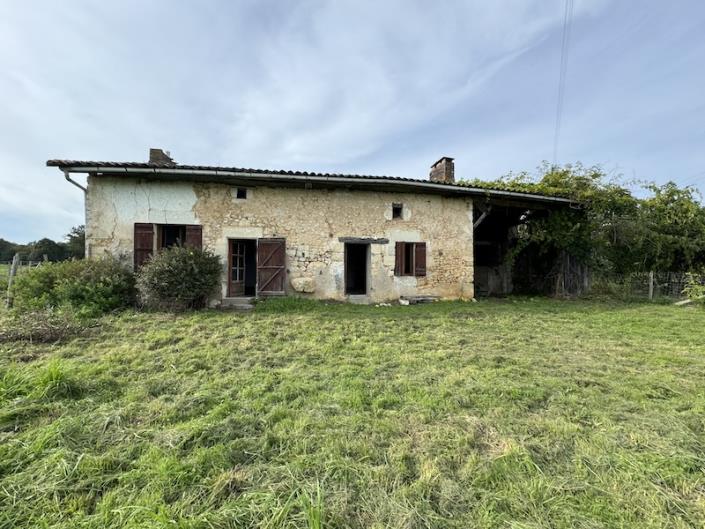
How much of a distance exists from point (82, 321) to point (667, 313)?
12240mm

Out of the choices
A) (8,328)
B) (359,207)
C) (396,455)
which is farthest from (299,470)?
(359,207)

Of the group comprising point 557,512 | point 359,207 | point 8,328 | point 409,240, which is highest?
point 359,207

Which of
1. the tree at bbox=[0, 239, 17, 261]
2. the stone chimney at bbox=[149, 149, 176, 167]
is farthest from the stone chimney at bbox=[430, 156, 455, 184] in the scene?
the tree at bbox=[0, 239, 17, 261]

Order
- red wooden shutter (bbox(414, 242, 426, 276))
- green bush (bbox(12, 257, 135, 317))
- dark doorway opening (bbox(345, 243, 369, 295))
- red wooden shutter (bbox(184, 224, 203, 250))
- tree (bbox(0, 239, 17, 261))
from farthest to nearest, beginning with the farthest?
tree (bbox(0, 239, 17, 261)), dark doorway opening (bbox(345, 243, 369, 295)), red wooden shutter (bbox(414, 242, 426, 276)), red wooden shutter (bbox(184, 224, 203, 250)), green bush (bbox(12, 257, 135, 317))

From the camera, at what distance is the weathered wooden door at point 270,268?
27.8 feet

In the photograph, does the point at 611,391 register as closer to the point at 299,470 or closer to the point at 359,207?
the point at 299,470

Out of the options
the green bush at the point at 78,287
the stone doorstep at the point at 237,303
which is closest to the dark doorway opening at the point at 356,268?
the stone doorstep at the point at 237,303

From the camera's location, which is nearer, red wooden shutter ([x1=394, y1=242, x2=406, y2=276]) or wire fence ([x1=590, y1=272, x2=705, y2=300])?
red wooden shutter ([x1=394, y1=242, x2=406, y2=276])

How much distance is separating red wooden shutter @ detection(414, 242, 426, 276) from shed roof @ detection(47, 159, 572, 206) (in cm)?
158

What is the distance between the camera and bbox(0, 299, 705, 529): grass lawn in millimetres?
1783

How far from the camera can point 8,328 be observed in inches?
193

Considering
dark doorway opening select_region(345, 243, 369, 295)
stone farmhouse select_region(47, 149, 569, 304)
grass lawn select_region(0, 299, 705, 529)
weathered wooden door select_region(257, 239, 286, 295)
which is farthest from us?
dark doorway opening select_region(345, 243, 369, 295)

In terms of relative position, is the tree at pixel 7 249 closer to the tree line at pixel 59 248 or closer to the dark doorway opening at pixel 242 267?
the tree line at pixel 59 248

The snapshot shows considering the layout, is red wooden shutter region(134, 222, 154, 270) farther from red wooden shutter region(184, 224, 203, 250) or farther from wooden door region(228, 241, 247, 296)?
wooden door region(228, 241, 247, 296)
